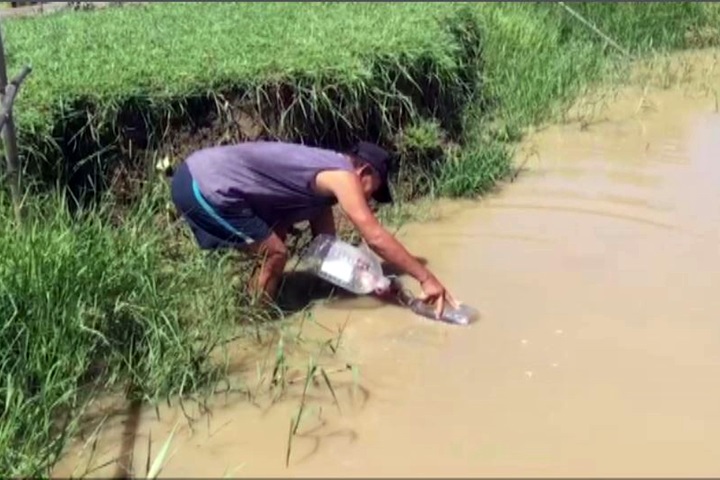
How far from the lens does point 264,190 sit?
4355 millimetres

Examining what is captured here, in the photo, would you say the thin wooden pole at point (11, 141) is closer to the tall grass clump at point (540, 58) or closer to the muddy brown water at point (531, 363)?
the muddy brown water at point (531, 363)

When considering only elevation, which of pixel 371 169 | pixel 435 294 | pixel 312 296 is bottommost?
pixel 312 296

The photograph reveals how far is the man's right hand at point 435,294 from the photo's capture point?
4309 mm

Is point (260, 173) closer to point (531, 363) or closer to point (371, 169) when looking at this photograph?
point (371, 169)

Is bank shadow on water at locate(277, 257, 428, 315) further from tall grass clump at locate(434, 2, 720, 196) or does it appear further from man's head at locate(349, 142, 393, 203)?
tall grass clump at locate(434, 2, 720, 196)

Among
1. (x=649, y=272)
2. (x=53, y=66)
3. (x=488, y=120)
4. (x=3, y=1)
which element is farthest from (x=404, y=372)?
(x=3, y=1)

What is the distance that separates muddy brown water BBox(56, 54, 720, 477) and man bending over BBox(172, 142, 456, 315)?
411 millimetres

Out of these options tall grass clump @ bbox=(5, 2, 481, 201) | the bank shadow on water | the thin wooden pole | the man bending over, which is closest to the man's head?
the man bending over

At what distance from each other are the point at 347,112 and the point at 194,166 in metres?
1.50

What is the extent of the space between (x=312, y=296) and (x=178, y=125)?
118 centimetres

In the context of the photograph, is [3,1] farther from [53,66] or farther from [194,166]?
[194,166]

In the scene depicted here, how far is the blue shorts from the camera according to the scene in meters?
4.35

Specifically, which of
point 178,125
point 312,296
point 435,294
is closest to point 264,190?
point 312,296

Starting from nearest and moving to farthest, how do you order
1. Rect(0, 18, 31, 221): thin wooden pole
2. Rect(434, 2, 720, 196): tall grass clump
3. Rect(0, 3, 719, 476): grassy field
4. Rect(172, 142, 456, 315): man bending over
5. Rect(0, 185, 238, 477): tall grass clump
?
Rect(0, 185, 238, 477): tall grass clump, Rect(0, 3, 719, 476): grassy field, Rect(0, 18, 31, 221): thin wooden pole, Rect(172, 142, 456, 315): man bending over, Rect(434, 2, 720, 196): tall grass clump
